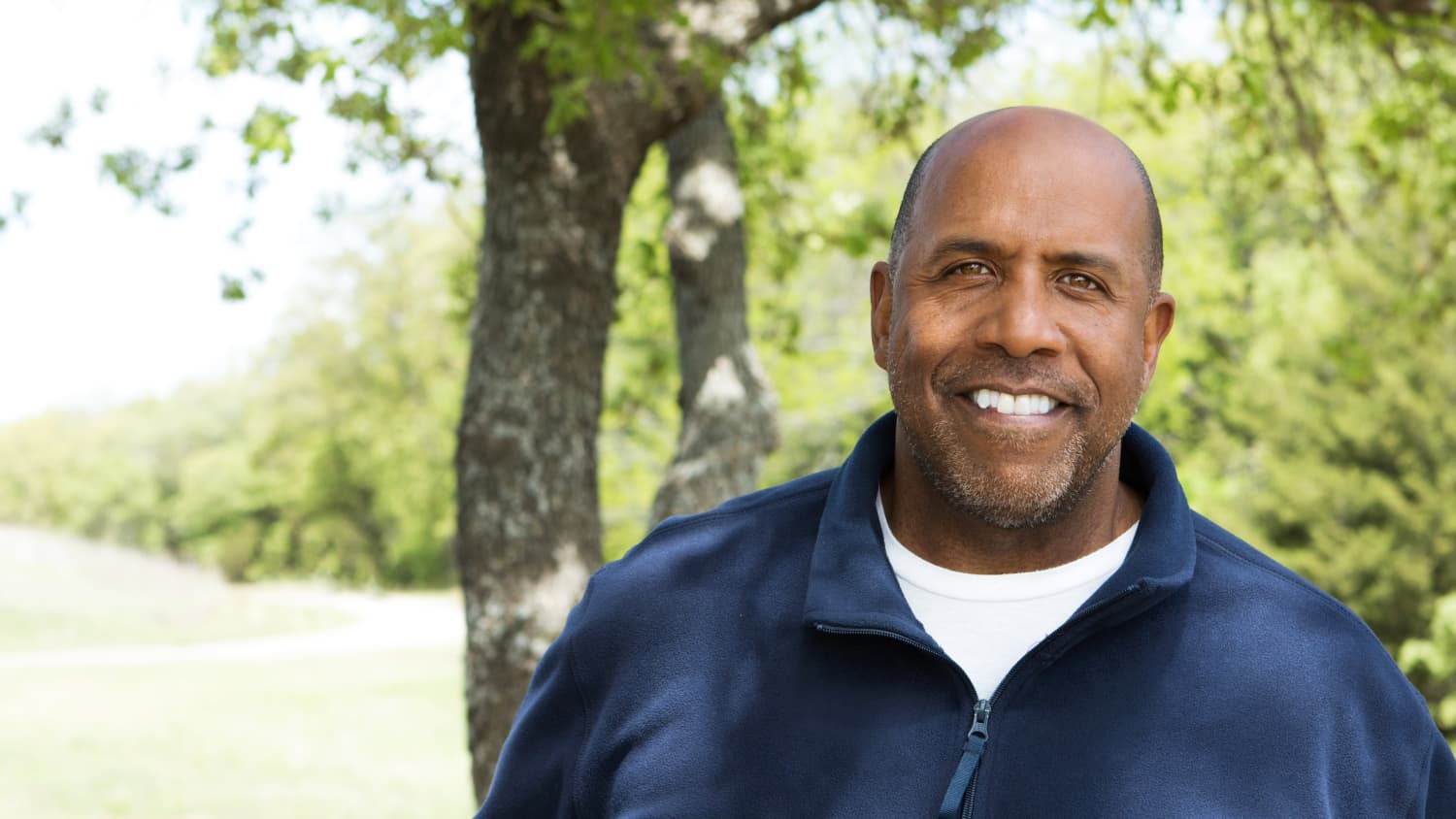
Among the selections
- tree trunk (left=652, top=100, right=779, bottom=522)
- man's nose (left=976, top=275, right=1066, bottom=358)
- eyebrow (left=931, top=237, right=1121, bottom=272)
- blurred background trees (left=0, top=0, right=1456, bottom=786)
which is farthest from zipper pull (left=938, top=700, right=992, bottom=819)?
tree trunk (left=652, top=100, right=779, bottom=522)

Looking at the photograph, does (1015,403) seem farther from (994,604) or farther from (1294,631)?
(1294,631)

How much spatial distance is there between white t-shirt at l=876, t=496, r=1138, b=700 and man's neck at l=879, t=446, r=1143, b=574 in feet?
0.04

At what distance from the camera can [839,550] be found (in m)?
1.96

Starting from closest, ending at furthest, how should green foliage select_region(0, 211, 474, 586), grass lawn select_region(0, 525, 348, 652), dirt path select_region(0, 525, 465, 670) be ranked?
dirt path select_region(0, 525, 465, 670) < grass lawn select_region(0, 525, 348, 652) < green foliage select_region(0, 211, 474, 586)

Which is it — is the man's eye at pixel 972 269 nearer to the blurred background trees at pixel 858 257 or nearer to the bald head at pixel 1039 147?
the bald head at pixel 1039 147

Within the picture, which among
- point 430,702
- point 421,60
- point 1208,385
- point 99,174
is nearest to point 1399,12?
point 421,60

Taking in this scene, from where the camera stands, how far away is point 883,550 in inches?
78.5

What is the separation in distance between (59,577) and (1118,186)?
37034 mm

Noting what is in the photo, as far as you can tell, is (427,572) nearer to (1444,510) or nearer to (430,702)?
(430,702)

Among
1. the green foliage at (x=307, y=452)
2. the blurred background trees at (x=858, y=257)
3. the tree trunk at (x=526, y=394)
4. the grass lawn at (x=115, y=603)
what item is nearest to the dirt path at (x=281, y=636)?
the grass lawn at (x=115, y=603)

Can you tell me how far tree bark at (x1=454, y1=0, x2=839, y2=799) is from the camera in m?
5.09

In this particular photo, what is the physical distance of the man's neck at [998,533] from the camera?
6.40 feet

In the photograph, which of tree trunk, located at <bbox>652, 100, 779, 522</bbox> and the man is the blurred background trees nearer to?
tree trunk, located at <bbox>652, 100, 779, 522</bbox>

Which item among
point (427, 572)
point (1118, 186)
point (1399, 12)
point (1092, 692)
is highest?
point (1399, 12)
